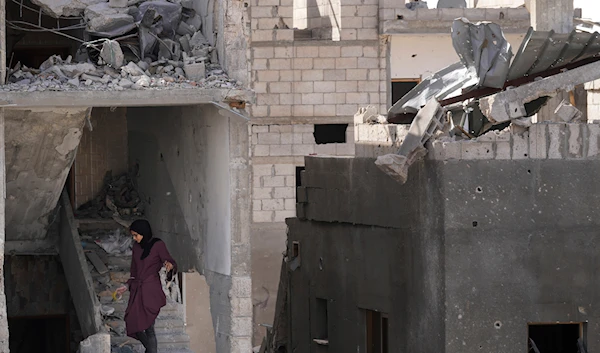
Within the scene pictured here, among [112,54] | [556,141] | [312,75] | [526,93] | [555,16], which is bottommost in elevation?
[556,141]

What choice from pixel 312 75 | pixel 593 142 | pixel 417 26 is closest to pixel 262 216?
pixel 312 75

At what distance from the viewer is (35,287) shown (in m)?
15.9

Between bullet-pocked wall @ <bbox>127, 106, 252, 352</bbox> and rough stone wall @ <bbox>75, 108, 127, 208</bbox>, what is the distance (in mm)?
296

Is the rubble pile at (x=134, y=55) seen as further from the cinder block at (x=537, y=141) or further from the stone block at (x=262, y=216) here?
the stone block at (x=262, y=216)

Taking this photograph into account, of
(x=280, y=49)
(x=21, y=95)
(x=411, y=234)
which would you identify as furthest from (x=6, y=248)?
(x=280, y=49)

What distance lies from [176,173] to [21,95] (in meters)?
3.05

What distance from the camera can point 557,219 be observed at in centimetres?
1462

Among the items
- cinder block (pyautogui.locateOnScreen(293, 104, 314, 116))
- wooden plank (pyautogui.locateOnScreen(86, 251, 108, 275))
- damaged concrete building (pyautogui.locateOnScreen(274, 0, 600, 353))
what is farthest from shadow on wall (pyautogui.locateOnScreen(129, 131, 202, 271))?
cinder block (pyautogui.locateOnScreen(293, 104, 314, 116))

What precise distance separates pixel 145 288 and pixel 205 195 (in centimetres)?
140

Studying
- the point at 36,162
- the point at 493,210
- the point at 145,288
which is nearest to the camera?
the point at 145,288

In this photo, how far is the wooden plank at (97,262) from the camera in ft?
48.7

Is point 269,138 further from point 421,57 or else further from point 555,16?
point 555,16

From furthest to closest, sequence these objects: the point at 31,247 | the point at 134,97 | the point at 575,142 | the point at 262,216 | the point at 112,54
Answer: the point at 262,216, the point at 31,247, the point at 575,142, the point at 112,54, the point at 134,97

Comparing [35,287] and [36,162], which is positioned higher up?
[36,162]
